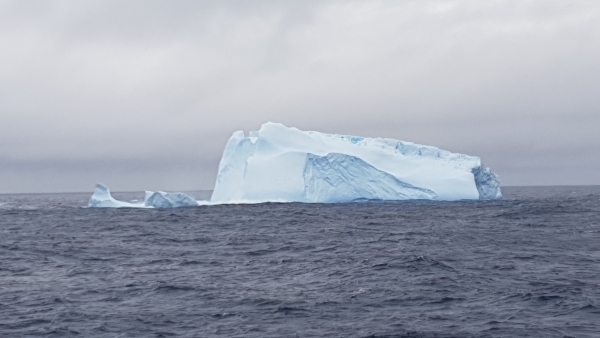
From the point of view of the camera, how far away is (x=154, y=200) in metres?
38.5

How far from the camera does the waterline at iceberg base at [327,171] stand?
Result: 36.4 metres

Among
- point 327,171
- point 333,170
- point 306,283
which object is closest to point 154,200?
point 327,171

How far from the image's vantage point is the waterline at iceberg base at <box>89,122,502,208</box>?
1432 inches

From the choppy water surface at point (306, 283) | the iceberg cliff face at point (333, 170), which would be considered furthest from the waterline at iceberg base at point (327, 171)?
the choppy water surface at point (306, 283)

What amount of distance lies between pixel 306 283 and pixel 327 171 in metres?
24.8

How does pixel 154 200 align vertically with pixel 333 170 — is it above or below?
below

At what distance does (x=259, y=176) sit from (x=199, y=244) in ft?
62.3

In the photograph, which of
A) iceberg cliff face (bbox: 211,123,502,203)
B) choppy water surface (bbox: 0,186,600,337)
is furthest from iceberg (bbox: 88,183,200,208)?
choppy water surface (bbox: 0,186,600,337)

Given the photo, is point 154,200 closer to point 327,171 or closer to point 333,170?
point 327,171

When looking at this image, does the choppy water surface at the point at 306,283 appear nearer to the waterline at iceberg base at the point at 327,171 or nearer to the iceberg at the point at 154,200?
the waterline at iceberg base at the point at 327,171

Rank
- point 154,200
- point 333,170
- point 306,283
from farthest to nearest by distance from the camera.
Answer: point 154,200
point 333,170
point 306,283

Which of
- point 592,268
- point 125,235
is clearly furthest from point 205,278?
point 125,235

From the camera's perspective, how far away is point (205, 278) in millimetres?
11820

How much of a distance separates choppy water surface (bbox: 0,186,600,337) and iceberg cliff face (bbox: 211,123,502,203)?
51.6 ft
